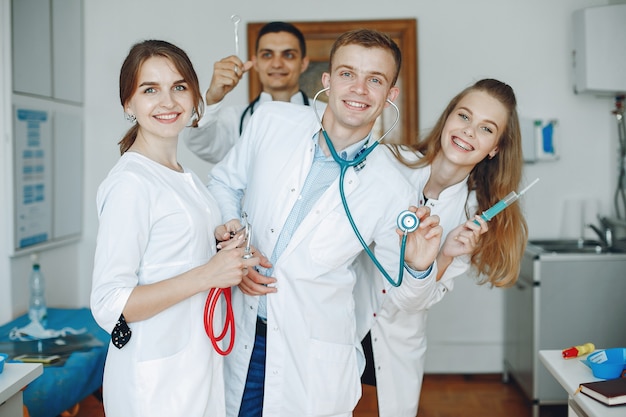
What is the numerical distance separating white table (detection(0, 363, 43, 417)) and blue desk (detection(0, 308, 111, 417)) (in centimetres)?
74

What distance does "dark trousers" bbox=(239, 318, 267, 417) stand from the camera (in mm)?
1648

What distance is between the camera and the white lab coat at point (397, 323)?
192 centimetres

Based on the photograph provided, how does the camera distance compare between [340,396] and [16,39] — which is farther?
[16,39]

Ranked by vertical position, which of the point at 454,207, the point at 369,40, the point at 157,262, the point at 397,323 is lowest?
the point at 397,323

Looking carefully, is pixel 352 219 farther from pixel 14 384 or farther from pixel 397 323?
pixel 14 384

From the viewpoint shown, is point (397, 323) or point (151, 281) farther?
point (397, 323)

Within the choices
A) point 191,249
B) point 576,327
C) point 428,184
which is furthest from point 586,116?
point 191,249

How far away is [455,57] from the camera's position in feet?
11.6

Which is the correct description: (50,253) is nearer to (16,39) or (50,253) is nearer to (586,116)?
(16,39)

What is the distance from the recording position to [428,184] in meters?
1.97

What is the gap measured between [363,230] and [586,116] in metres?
2.43

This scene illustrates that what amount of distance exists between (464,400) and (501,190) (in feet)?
5.57

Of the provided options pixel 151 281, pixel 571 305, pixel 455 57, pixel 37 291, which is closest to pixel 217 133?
pixel 151 281

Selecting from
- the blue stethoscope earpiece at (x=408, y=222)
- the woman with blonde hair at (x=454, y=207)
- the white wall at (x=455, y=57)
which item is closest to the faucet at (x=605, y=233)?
the white wall at (x=455, y=57)
